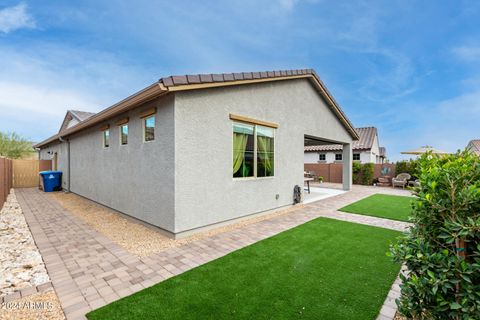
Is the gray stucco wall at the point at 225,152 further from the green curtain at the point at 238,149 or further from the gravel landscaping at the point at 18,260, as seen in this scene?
the gravel landscaping at the point at 18,260

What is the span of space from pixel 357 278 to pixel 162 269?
11.0 feet

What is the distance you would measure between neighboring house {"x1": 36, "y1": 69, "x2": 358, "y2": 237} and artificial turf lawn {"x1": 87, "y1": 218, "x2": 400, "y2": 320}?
2.01m

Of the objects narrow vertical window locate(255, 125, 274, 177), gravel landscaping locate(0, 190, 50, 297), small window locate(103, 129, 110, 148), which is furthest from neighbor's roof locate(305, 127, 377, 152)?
gravel landscaping locate(0, 190, 50, 297)

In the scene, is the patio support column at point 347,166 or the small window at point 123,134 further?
the patio support column at point 347,166

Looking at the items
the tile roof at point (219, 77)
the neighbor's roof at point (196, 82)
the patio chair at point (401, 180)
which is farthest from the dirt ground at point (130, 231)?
the patio chair at point (401, 180)

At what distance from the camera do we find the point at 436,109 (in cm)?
1895

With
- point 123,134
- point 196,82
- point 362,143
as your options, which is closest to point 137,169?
point 123,134

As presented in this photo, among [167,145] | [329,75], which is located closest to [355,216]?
[167,145]

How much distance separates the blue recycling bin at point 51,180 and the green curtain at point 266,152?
14.0 m

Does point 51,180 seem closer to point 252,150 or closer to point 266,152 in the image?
point 252,150

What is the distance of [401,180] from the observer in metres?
16.1

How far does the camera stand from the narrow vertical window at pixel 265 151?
7566 mm

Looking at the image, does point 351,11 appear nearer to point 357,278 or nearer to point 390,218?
point 390,218

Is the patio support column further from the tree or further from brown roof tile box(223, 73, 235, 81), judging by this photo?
the tree
